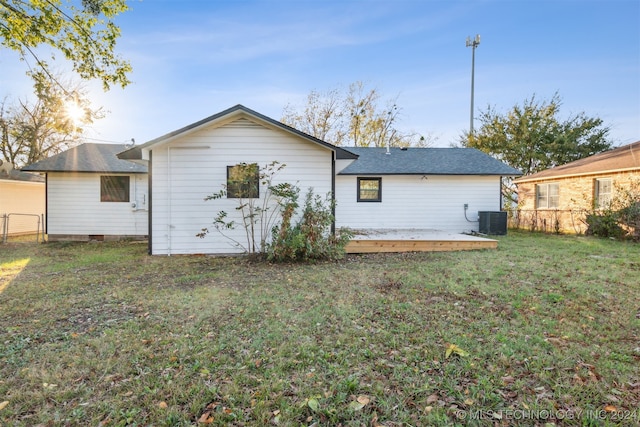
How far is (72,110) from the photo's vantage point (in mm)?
8055

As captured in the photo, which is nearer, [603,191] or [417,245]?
[417,245]

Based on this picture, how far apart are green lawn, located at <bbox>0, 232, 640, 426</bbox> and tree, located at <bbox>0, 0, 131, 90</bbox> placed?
4.75 metres

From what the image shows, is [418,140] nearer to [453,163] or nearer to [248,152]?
[453,163]

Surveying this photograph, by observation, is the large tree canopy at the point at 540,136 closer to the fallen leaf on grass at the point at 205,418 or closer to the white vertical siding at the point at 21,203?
the fallen leaf on grass at the point at 205,418

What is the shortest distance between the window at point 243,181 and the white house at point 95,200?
5.07m

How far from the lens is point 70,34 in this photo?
22.5 feet

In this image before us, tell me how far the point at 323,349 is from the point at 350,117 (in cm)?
2348

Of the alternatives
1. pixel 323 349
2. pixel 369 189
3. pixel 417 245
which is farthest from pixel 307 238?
pixel 369 189

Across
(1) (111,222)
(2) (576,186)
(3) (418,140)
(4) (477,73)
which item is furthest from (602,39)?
(1) (111,222)

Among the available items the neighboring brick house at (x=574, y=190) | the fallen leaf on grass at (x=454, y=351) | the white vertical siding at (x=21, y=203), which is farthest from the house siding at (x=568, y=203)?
the white vertical siding at (x=21, y=203)

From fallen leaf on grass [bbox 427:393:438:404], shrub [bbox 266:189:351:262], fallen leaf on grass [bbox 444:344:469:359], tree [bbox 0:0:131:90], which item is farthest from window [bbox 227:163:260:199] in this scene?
fallen leaf on grass [bbox 427:393:438:404]

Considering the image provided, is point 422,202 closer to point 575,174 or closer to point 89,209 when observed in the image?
point 575,174

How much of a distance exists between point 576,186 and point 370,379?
1457 cm

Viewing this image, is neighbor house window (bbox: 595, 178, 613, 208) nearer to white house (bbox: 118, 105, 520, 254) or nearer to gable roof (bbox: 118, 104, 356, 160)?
white house (bbox: 118, 105, 520, 254)
